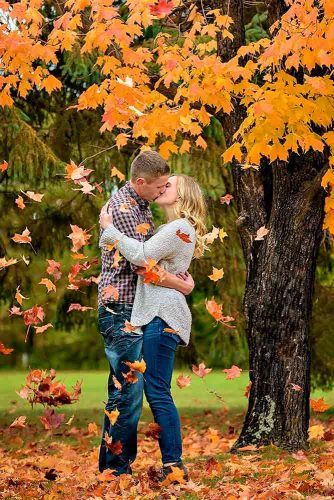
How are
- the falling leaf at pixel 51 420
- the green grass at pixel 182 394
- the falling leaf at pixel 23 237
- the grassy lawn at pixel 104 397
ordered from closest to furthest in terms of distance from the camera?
the falling leaf at pixel 51 420, the falling leaf at pixel 23 237, the grassy lawn at pixel 104 397, the green grass at pixel 182 394

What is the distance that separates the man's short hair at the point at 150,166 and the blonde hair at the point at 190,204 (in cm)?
13

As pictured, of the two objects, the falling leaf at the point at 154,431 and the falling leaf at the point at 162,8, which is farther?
the falling leaf at the point at 162,8

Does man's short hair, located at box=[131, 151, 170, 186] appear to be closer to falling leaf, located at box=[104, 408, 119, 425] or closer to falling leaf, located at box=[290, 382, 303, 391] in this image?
falling leaf, located at box=[104, 408, 119, 425]

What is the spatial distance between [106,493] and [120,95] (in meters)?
3.42

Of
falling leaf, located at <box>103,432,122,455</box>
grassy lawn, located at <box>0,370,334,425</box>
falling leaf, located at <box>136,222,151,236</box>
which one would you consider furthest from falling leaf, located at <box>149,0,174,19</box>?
grassy lawn, located at <box>0,370,334,425</box>

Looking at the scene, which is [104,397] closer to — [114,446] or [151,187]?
[114,446]

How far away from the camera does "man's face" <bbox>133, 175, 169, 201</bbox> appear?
16.3 ft

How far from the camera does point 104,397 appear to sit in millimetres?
18953

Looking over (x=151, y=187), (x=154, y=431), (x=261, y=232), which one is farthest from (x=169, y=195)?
(x=261, y=232)

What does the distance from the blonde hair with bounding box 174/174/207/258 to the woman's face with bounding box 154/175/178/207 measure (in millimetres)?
22

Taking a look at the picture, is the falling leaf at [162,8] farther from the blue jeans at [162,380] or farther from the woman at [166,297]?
the blue jeans at [162,380]

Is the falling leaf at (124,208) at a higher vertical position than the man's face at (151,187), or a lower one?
lower

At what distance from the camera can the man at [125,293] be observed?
194 inches

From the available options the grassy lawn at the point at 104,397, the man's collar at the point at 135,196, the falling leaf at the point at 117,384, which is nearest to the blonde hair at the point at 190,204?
the man's collar at the point at 135,196
